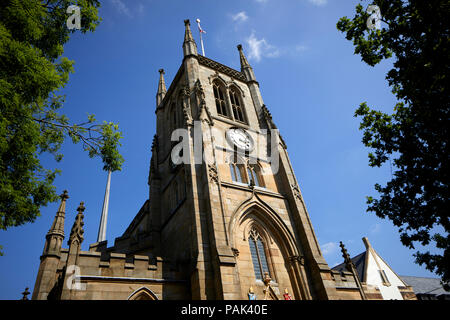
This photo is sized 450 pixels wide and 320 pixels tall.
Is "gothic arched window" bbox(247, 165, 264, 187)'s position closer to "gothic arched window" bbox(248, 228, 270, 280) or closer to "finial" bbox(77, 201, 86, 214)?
"gothic arched window" bbox(248, 228, 270, 280)

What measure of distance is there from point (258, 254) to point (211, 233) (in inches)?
129

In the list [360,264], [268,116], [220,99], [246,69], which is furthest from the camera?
[360,264]

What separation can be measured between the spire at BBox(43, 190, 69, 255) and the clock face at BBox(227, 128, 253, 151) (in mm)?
10655

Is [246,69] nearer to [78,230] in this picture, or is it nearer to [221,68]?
[221,68]

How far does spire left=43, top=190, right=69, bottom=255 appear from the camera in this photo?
39.9 ft

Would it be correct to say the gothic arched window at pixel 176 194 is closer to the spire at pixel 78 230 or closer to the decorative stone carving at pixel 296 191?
the spire at pixel 78 230

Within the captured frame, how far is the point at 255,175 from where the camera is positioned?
18.0 metres

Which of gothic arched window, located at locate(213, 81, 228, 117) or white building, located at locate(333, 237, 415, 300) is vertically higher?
gothic arched window, located at locate(213, 81, 228, 117)

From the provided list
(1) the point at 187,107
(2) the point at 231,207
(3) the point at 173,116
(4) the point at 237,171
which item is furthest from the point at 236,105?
(2) the point at 231,207

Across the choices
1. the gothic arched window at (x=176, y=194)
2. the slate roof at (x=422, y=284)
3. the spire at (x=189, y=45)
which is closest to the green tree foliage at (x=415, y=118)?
the gothic arched window at (x=176, y=194)

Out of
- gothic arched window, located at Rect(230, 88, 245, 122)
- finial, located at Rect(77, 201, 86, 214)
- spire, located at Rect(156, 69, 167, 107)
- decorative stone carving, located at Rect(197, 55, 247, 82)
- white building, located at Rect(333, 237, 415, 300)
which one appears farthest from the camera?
spire, located at Rect(156, 69, 167, 107)

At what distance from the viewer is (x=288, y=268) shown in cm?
1422

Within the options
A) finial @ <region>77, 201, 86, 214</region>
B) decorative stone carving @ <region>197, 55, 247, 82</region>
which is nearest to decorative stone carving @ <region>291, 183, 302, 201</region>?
finial @ <region>77, 201, 86, 214</region>

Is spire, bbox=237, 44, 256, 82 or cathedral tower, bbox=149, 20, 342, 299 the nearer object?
cathedral tower, bbox=149, 20, 342, 299
